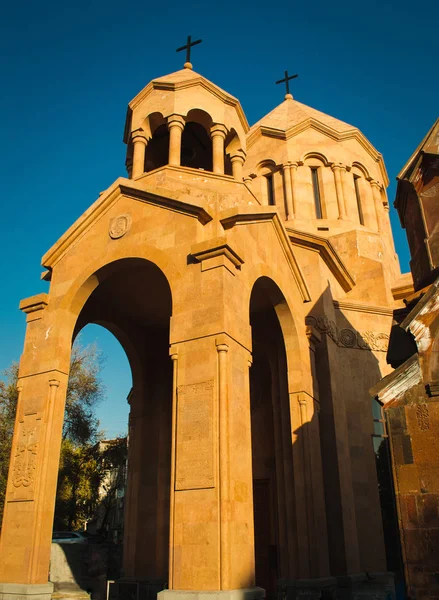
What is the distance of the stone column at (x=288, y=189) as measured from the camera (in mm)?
19555

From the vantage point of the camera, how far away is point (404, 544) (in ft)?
24.0

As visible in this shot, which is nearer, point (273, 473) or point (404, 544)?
point (404, 544)

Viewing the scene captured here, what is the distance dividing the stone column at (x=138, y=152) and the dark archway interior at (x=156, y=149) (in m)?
1.70

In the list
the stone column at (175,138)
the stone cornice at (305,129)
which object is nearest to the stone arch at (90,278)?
the stone column at (175,138)

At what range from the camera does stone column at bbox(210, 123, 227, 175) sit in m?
13.8

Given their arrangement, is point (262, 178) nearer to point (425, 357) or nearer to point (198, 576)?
point (425, 357)

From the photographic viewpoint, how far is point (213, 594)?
7094mm

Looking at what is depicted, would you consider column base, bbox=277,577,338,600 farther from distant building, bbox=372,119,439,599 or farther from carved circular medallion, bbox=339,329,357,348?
carved circular medallion, bbox=339,329,357,348

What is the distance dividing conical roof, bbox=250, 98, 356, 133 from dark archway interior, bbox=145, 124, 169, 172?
20.3ft

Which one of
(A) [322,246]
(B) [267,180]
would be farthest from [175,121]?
(B) [267,180]

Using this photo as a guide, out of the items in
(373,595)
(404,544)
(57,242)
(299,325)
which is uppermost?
(57,242)

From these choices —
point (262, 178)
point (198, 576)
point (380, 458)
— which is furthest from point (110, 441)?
point (198, 576)

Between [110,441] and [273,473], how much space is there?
16608 millimetres

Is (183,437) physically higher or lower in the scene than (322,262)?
lower
